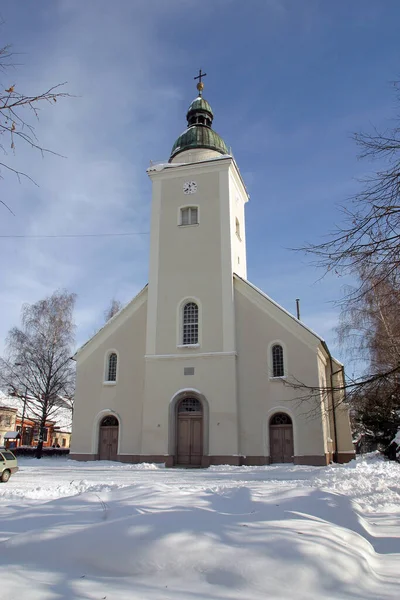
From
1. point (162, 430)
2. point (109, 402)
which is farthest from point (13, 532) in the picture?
point (109, 402)

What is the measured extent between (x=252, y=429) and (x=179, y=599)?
19.0m

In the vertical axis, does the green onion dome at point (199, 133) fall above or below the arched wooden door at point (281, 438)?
above

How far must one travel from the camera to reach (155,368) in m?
24.4

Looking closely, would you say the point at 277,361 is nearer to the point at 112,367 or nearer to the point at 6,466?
the point at 112,367

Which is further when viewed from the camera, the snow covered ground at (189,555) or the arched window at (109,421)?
the arched window at (109,421)

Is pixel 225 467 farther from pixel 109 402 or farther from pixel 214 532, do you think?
pixel 214 532

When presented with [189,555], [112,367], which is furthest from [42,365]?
[189,555]

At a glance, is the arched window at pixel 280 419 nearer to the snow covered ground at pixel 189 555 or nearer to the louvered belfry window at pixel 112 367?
the louvered belfry window at pixel 112 367

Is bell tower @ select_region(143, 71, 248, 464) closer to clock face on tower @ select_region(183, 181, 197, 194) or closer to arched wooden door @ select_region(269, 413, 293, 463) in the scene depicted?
clock face on tower @ select_region(183, 181, 197, 194)

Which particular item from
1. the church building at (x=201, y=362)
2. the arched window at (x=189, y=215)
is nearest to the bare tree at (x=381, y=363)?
the church building at (x=201, y=362)

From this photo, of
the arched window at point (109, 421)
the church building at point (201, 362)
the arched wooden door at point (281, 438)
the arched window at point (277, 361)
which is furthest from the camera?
the arched window at point (109, 421)

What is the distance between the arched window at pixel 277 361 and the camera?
926 inches

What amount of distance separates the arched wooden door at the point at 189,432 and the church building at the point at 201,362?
0.05 metres

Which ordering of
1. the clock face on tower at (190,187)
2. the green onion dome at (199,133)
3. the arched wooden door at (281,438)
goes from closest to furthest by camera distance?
the arched wooden door at (281,438), the clock face on tower at (190,187), the green onion dome at (199,133)
